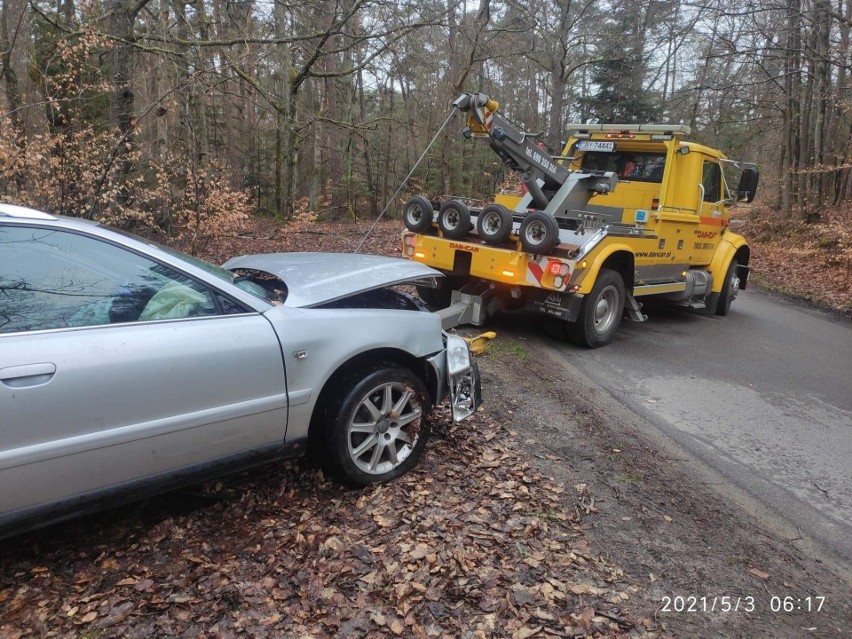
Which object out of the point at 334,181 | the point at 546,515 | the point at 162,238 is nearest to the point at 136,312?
the point at 546,515

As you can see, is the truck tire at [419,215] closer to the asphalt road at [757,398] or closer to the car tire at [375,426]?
the asphalt road at [757,398]

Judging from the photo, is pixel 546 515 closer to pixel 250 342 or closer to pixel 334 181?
pixel 250 342

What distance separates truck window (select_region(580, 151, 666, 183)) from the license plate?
0.50 feet

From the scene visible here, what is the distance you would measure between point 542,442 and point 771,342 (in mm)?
5444

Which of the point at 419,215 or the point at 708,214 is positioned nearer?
the point at 419,215

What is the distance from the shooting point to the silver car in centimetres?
238

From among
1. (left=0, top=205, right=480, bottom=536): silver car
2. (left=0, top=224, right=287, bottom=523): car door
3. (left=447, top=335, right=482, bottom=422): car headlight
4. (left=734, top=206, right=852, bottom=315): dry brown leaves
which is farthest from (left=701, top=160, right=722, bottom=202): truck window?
(left=0, top=224, right=287, bottom=523): car door

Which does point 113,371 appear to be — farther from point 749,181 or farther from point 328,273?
point 749,181

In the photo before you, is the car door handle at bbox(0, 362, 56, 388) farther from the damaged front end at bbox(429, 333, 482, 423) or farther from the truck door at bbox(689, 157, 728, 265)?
the truck door at bbox(689, 157, 728, 265)

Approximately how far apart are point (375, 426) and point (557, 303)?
3833 mm

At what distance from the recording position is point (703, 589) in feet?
9.38

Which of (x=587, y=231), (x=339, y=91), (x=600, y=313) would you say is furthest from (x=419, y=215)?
(x=339, y=91)

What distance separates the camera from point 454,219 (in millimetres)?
7270
